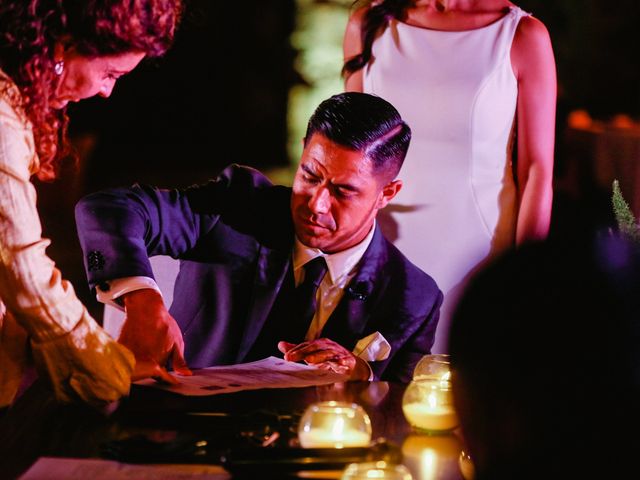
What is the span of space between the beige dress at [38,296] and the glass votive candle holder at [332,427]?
1.15 ft

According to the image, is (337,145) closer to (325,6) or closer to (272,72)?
(325,6)

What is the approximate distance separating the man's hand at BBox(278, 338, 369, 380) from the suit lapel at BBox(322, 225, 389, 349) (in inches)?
10.3

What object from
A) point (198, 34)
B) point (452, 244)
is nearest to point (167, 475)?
point (452, 244)

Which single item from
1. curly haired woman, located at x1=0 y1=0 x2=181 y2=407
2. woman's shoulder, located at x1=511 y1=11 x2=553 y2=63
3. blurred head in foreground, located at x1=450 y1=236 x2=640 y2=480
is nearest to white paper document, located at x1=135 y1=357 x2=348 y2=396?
curly haired woman, located at x1=0 y1=0 x2=181 y2=407

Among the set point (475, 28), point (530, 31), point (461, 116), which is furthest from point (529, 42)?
point (461, 116)

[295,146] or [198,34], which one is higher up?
[198,34]

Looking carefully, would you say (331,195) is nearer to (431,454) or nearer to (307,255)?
(307,255)

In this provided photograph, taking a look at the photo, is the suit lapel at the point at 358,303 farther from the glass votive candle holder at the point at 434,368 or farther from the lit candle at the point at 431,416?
the lit candle at the point at 431,416

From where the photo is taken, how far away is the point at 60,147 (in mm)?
1700

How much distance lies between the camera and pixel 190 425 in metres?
1.43

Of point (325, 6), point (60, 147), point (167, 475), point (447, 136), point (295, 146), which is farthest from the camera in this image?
point (295, 146)

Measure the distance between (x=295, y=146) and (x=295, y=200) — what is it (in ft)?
13.1

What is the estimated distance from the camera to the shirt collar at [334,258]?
7.47 feet

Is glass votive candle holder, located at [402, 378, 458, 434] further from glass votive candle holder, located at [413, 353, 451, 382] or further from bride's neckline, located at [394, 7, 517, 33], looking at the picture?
bride's neckline, located at [394, 7, 517, 33]
